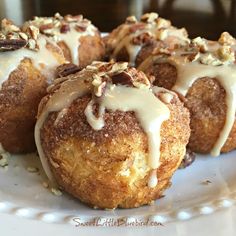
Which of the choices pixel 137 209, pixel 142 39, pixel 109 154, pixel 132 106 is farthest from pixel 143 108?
pixel 142 39

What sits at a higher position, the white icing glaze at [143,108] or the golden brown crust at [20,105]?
the white icing glaze at [143,108]

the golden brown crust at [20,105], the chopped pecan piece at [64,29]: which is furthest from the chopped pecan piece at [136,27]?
the golden brown crust at [20,105]

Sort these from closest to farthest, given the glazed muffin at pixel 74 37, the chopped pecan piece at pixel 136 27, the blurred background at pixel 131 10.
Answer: the glazed muffin at pixel 74 37 → the chopped pecan piece at pixel 136 27 → the blurred background at pixel 131 10

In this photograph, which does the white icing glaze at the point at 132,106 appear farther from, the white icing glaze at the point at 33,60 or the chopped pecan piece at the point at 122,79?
the white icing glaze at the point at 33,60

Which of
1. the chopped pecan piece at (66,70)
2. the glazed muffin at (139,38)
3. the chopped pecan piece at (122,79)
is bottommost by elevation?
the glazed muffin at (139,38)

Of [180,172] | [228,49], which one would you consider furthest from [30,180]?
[228,49]

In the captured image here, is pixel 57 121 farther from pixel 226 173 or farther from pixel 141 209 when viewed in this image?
pixel 226 173
